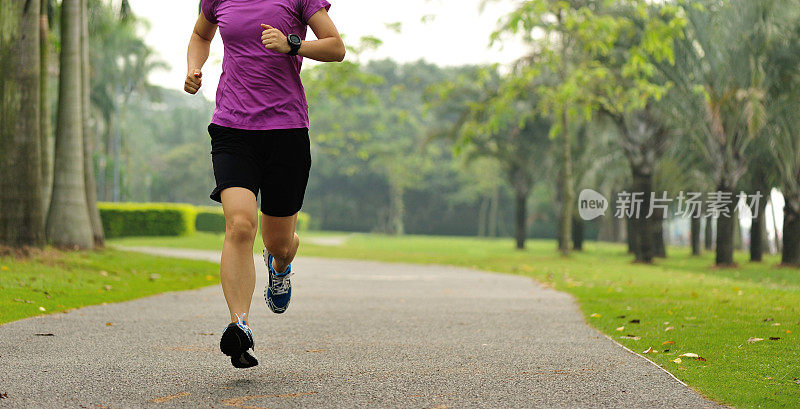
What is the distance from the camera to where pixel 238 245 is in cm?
418

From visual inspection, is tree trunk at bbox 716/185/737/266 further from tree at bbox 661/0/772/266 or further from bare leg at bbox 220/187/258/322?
bare leg at bbox 220/187/258/322

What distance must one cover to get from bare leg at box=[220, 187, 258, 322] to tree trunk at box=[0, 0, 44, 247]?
8260 mm

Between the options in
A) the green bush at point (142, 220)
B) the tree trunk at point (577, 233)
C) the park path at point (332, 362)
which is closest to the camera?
the park path at point (332, 362)

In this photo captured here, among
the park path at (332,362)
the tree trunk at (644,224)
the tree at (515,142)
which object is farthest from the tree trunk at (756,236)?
the park path at (332,362)

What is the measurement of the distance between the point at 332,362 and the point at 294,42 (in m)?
1.78

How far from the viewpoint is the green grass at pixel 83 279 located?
7402mm

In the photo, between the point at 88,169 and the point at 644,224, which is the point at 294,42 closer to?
the point at 88,169

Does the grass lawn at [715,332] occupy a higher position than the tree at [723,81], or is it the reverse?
the tree at [723,81]

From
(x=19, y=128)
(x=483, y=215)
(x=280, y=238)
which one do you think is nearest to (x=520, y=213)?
(x=19, y=128)

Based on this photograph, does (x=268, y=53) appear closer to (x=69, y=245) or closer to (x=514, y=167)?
(x=69, y=245)

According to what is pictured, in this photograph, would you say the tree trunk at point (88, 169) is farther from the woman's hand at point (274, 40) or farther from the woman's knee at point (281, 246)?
the woman's hand at point (274, 40)

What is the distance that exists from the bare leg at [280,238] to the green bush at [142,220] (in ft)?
87.8

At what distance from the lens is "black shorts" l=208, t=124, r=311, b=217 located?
4.19 metres

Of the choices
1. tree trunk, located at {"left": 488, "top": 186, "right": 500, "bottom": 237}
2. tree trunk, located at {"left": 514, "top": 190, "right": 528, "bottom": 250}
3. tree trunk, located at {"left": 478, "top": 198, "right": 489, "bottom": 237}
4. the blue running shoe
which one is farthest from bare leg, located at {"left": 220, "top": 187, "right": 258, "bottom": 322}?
tree trunk, located at {"left": 478, "top": 198, "right": 489, "bottom": 237}
